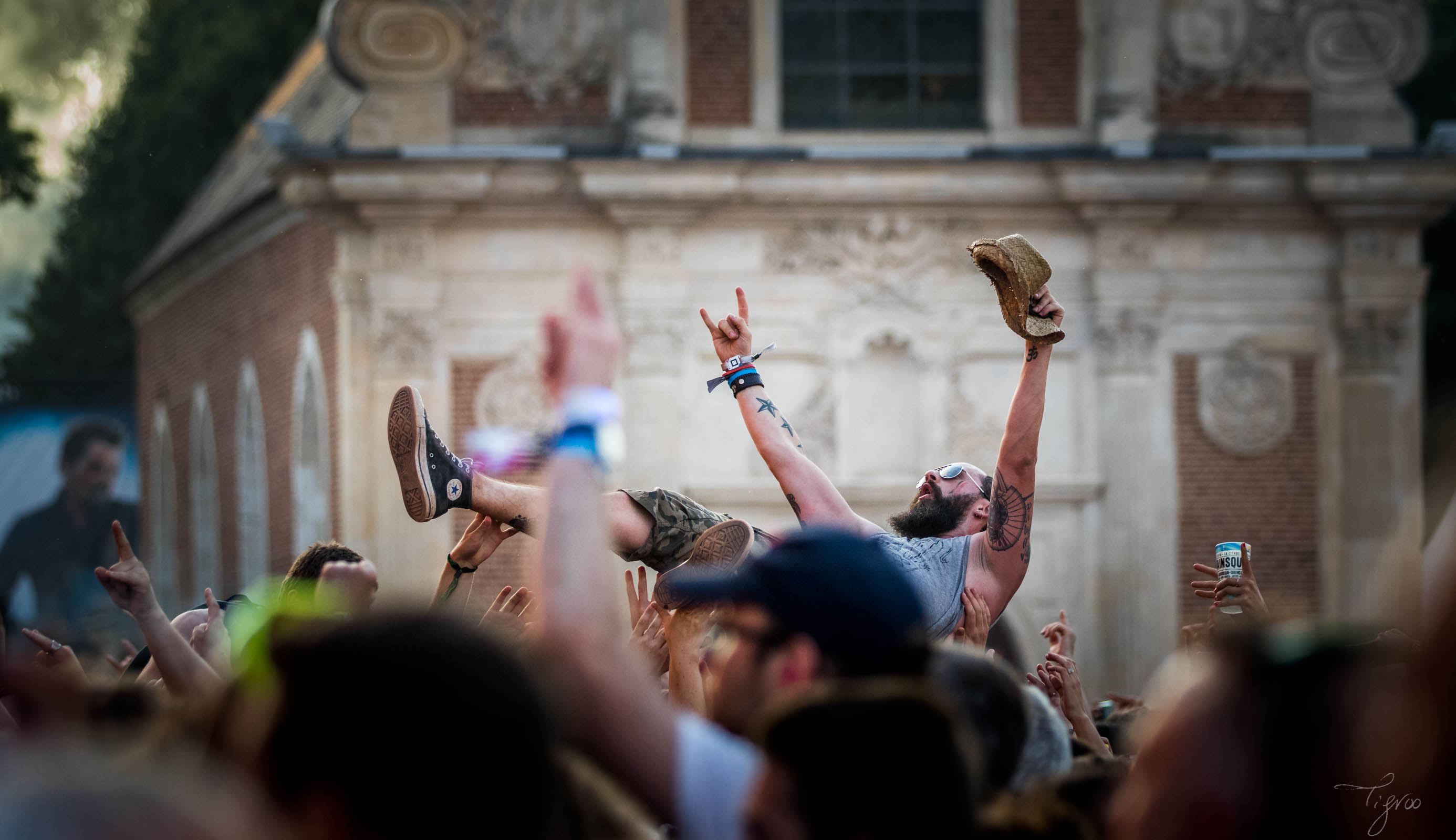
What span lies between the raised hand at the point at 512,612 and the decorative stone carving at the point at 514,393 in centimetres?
1028

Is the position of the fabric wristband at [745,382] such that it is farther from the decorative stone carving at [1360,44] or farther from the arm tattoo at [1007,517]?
the decorative stone carving at [1360,44]

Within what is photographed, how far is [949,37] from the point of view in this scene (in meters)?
17.7

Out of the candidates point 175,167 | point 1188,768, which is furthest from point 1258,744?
point 175,167

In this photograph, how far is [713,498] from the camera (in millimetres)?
16359

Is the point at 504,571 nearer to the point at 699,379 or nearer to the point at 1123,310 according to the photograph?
the point at 699,379

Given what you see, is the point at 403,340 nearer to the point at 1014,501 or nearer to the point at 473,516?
the point at 473,516

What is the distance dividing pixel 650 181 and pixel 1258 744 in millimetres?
14029

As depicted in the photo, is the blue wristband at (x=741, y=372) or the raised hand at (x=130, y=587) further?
the blue wristband at (x=741, y=372)

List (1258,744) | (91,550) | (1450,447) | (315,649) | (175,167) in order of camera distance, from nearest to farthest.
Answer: (315,649) → (1258,744) → (1450,447) → (91,550) → (175,167)

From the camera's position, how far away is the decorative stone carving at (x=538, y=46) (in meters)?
16.9

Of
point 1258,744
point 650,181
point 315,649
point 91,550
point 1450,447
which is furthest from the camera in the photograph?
point 91,550

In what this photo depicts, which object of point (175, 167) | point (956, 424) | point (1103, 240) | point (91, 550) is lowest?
point (91, 550)

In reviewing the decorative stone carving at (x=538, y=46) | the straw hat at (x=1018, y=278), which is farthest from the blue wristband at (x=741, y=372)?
the decorative stone carving at (x=538, y=46)

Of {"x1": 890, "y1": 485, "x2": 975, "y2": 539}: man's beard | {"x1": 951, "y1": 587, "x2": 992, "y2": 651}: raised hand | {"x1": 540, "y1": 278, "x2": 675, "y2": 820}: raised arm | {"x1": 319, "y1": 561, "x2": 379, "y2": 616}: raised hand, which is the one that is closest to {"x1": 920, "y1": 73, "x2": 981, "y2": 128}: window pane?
{"x1": 890, "y1": 485, "x2": 975, "y2": 539}: man's beard
